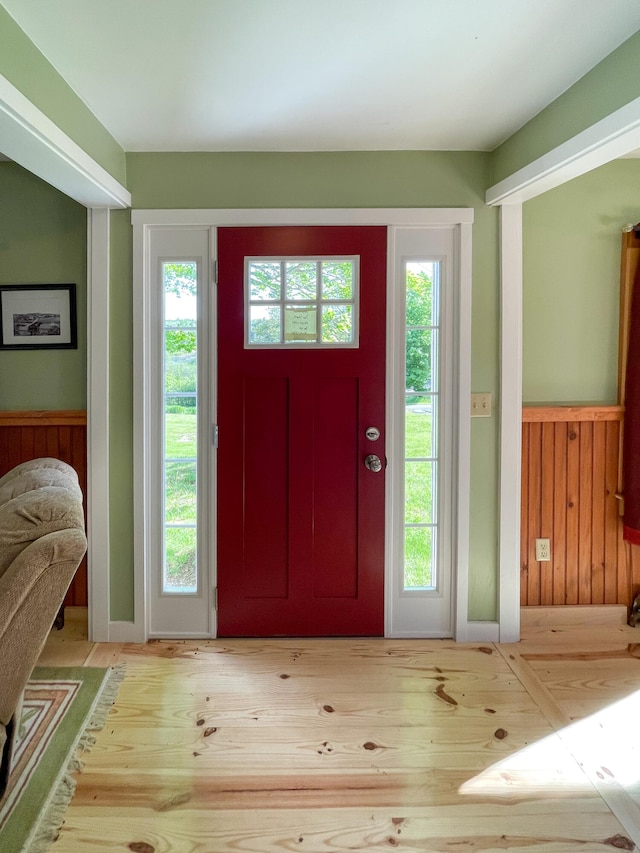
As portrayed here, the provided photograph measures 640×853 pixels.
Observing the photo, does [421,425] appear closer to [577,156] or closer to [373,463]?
[373,463]

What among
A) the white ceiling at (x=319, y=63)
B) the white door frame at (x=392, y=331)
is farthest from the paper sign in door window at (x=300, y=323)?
the white ceiling at (x=319, y=63)

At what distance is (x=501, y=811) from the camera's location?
1381mm

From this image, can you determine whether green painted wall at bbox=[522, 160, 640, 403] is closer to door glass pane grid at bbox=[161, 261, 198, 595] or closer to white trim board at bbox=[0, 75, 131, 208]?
door glass pane grid at bbox=[161, 261, 198, 595]

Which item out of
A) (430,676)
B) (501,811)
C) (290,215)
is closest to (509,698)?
(430,676)

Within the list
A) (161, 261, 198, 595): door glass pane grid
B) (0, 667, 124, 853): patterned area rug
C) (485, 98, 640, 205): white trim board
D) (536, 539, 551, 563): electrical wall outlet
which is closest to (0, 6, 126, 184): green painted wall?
(161, 261, 198, 595): door glass pane grid

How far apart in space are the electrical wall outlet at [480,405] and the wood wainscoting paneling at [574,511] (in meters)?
0.24

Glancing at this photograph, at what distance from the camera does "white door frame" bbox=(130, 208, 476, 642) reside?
83.5 inches

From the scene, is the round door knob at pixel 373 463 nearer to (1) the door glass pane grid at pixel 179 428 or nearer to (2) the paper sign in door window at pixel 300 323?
(2) the paper sign in door window at pixel 300 323

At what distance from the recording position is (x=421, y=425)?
222 cm

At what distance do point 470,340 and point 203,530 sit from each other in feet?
4.94

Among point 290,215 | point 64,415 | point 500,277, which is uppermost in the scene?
point 290,215

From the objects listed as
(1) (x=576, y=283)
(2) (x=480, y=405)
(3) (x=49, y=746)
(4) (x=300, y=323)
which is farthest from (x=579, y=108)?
(3) (x=49, y=746)

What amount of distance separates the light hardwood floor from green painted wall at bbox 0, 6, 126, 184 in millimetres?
2066

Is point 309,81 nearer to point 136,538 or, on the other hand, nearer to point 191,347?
point 191,347
